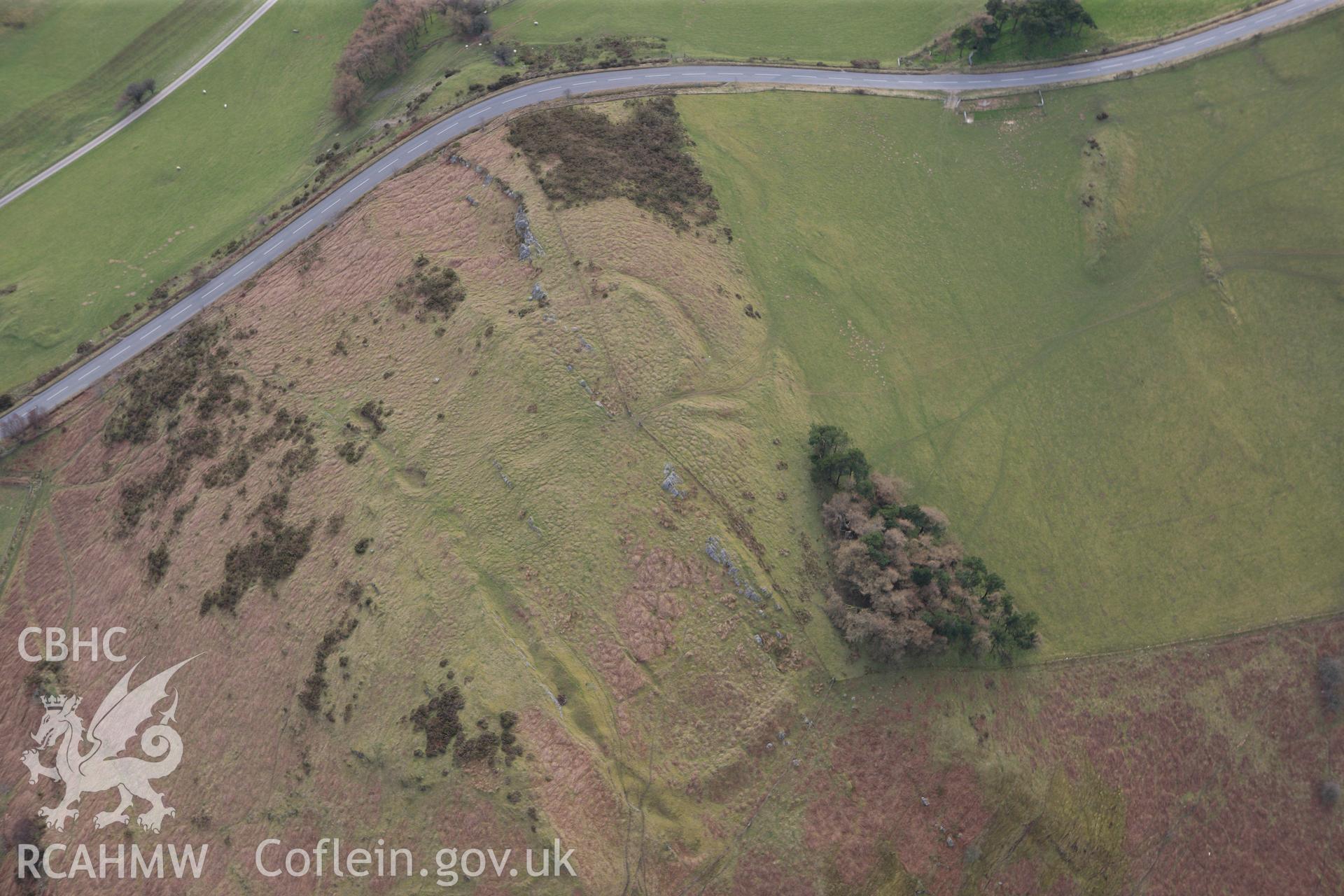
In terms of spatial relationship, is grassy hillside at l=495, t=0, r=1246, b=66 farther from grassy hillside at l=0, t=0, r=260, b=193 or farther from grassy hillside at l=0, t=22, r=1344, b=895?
grassy hillside at l=0, t=0, r=260, b=193

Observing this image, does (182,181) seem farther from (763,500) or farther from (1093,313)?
(1093,313)

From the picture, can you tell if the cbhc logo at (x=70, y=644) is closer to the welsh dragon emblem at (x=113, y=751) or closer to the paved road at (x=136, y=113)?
the welsh dragon emblem at (x=113, y=751)

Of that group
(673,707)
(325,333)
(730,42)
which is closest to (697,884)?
(673,707)

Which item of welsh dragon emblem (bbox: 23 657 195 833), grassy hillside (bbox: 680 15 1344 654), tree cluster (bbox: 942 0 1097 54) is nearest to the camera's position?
welsh dragon emblem (bbox: 23 657 195 833)

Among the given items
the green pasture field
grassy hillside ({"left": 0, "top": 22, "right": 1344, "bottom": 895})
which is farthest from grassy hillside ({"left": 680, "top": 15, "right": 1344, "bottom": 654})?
the green pasture field

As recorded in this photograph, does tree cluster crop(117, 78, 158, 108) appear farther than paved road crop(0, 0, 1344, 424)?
Yes

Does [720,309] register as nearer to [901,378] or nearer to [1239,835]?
[901,378]

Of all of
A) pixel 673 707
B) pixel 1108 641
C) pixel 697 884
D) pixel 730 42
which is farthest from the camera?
pixel 730 42
